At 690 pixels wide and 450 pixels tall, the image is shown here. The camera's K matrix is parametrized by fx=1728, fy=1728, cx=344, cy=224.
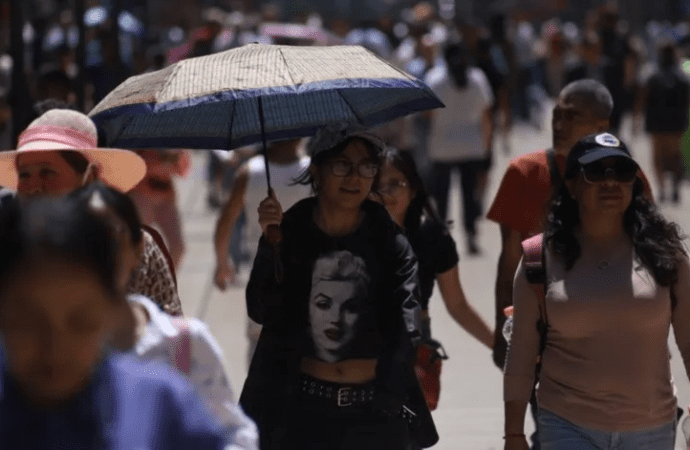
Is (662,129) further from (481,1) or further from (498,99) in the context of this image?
(481,1)

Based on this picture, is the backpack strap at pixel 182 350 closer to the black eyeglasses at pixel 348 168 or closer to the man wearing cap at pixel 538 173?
the black eyeglasses at pixel 348 168

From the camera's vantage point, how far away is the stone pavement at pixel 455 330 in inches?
340

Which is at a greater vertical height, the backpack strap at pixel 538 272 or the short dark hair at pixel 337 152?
the short dark hair at pixel 337 152

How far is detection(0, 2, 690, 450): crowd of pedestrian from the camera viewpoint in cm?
253

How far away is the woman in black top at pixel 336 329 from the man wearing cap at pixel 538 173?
3.48ft

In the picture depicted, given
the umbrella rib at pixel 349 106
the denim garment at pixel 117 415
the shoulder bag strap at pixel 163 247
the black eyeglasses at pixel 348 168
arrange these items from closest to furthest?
the denim garment at pixel 117 415
the shoulder bag strap at pixel 163 247
the black eyeglasses at pixel 348 168
the umbrella rib at pixel 349 106

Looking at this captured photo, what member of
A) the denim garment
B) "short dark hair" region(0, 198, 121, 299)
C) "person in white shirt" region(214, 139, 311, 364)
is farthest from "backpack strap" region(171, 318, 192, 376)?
"person in white shirt" region(214, 139, 311, 364)

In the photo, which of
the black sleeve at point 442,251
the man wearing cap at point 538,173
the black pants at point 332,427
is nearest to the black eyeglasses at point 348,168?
the black pants at point 332,427

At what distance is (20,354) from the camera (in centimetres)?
249

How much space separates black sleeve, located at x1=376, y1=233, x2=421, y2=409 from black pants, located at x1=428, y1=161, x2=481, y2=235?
9458mm

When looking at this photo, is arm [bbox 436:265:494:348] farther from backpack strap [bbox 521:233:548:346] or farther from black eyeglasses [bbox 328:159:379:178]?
backpack strap [bbox 521:233:548:346]

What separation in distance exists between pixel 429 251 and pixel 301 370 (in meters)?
1.38

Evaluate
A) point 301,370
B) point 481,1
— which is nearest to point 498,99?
point 301,370

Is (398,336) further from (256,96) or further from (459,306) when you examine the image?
(459,306)
